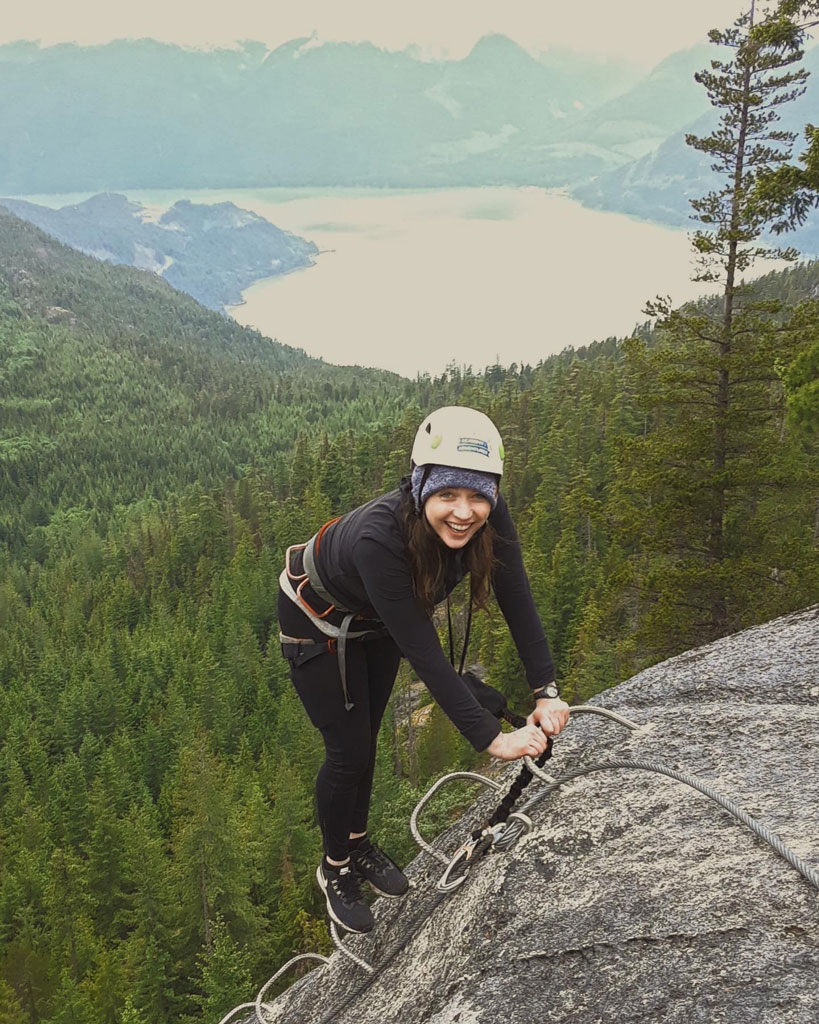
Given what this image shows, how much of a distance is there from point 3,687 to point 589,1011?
252 feet

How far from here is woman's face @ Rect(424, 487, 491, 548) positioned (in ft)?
12.2

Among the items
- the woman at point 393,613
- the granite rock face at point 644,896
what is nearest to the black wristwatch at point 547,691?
the woman at point 393,613

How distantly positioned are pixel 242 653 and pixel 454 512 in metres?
58.6

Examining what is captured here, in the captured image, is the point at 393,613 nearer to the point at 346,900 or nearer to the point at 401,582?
the point at 401,582

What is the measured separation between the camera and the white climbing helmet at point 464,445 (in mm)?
3709

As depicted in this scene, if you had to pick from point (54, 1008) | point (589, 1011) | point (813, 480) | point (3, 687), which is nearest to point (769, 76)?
point (813, 480)

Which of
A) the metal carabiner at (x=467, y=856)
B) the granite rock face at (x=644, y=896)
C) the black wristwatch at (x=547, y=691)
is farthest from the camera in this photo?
the metal carabiner at (x=467, y=856)

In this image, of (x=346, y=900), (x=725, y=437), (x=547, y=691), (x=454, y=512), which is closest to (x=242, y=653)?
(x=725, y=437)

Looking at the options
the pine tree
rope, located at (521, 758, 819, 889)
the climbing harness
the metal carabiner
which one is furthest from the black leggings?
the pine tree

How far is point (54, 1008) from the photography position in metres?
28.8

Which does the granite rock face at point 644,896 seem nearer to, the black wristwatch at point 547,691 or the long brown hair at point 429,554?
the black wristwatch at point 547,691

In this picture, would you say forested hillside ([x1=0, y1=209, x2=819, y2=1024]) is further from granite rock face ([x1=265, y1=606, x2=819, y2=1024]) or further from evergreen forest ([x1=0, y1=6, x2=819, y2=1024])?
granite rock face ([x1=265, y1=606, x2=819, y2=1024])

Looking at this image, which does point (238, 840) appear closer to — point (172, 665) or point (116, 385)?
point (172, 665)

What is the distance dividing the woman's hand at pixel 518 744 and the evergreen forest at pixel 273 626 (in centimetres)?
319
